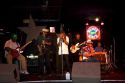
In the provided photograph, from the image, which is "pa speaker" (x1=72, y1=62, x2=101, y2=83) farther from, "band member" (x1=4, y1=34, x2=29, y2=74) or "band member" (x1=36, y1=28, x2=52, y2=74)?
"band member" (x1=36, y1=28, x2=52, y2=74)

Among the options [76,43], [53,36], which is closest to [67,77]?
[53,36]

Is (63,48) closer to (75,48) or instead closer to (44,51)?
(44,51)

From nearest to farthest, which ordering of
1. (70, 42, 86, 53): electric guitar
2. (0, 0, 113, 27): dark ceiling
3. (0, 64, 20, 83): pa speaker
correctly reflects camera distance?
1. (0, 64, 20, 83): pa speaker
2. (70, 42, 86, 53): electric guitar
3. (0, 0, 113, 27): dark ceiling

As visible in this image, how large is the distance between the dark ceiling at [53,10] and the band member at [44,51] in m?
2.60

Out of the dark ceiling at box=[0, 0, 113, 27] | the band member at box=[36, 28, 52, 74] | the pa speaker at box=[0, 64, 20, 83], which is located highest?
the dark ceiling at box=[0, 0, 113, 27]

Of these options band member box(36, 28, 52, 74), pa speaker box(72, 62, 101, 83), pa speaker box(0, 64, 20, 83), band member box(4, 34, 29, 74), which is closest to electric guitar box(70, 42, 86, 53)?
band member box(36, 28, 52, 74)

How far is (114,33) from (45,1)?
4201 mm

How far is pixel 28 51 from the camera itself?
44.1 feet

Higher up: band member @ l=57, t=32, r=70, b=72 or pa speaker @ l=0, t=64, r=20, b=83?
band member @ l=57, t=32, r=70, b=72

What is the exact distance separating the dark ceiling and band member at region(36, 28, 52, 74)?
8.51ft

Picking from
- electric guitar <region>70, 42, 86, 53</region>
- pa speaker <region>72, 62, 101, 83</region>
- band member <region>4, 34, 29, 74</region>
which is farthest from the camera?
electric guitar <region>70, 42, 86, 53</region>

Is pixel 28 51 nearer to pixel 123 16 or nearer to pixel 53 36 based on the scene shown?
pixel 53 36

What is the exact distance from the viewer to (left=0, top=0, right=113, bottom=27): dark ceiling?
15.8m

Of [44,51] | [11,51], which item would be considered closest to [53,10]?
[44,51]
